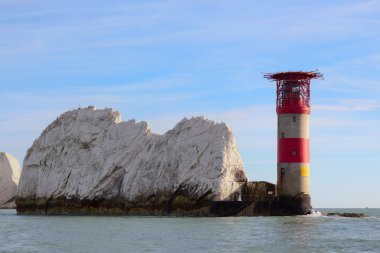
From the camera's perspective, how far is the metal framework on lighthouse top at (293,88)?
2736 inches

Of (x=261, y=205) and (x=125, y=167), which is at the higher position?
(x=125, y=167)

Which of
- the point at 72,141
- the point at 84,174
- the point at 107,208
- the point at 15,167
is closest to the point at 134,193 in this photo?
the point at 107,208

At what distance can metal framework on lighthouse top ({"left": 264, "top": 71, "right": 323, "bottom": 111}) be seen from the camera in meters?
69.5

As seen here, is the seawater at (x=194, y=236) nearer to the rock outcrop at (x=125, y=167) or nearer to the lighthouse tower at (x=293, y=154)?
the lighthouse tower at (x=293, y=154)

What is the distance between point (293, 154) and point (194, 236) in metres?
24.5

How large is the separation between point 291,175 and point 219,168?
21.5 feet

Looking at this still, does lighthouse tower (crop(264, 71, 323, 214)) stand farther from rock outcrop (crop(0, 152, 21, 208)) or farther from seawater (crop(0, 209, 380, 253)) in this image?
rock outcrop (crop(0, 152, 21, 208))

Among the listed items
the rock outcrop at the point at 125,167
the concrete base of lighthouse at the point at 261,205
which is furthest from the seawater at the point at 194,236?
the rock outcrop at the point at 125,167

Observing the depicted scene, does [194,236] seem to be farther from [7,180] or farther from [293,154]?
[7,180]

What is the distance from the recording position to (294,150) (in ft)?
223

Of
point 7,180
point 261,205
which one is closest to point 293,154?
point 261,205

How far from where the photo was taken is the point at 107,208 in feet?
250

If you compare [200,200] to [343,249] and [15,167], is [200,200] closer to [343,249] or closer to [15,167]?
[343,249]

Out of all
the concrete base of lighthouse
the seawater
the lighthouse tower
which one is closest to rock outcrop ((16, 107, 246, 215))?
the concrete base of lighthouse
